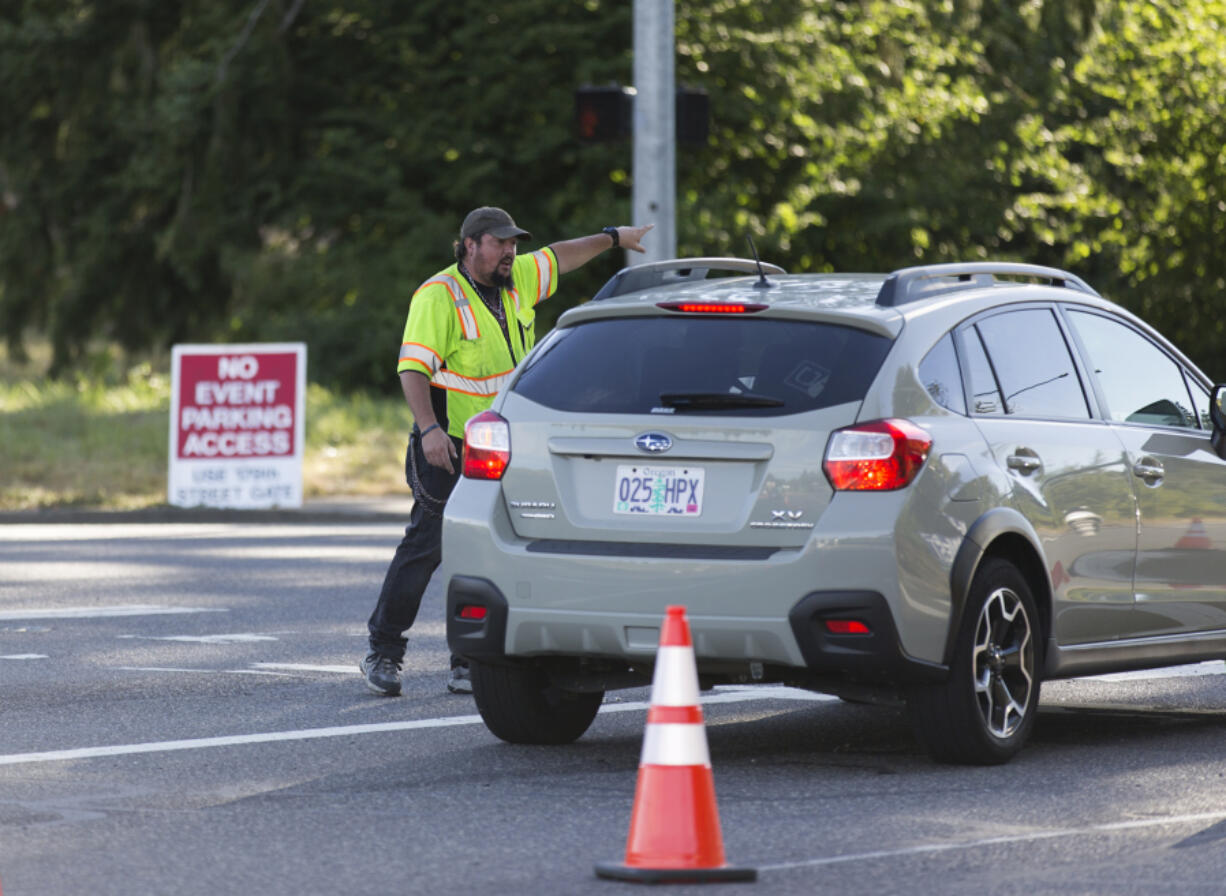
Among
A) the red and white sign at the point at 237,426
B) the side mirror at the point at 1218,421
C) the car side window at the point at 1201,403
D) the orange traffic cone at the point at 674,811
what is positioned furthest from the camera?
the red and white sign at the point at 237,426

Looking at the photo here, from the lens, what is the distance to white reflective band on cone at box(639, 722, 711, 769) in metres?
5.75

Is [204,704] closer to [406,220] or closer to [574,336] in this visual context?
[574,336]

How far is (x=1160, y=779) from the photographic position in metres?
7.46

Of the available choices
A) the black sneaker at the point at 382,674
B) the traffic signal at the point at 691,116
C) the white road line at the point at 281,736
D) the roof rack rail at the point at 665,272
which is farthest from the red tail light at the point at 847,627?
the traffic signal at the point at 691,116

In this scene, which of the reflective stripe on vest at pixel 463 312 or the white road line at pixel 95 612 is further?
the white road line at pixel 95 612

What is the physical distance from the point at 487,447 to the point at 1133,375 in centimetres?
254

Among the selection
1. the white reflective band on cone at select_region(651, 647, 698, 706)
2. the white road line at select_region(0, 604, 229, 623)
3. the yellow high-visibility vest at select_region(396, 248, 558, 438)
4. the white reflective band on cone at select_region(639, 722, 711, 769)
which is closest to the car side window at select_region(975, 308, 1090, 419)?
the yellow high-visibility vest at select_region(396, 248, 558, 438)

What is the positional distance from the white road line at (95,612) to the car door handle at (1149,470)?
5644 millimetres

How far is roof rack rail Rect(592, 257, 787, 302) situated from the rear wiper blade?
29.4 inches

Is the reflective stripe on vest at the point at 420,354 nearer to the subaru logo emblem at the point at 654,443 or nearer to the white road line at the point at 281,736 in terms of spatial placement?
the white road line at the point at 281,736

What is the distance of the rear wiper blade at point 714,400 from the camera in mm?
7332

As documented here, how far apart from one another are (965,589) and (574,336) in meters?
1.61

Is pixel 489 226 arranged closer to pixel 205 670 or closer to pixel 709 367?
pixel 709 367

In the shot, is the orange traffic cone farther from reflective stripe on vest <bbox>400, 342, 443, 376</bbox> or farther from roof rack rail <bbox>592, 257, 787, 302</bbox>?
reflective stripe on vest <bbox>400, 342, 443, 376</bbox>
